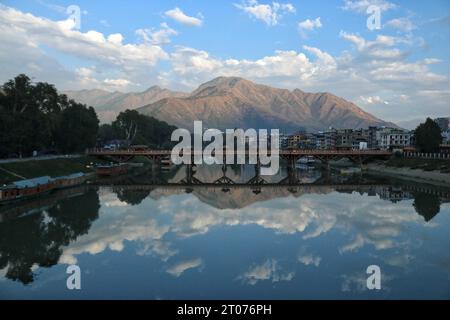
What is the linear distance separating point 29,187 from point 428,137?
9342 cm

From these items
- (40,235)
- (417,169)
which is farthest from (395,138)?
(40,235)

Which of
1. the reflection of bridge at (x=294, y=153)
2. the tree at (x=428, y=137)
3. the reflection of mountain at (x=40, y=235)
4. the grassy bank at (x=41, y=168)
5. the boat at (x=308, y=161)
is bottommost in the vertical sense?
the reflection of mountain at (x=40, y=235)

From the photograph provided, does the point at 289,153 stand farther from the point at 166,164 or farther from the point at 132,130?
the point at 132,130

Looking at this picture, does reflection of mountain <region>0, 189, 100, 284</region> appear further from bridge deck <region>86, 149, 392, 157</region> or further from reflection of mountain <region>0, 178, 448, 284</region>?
bridge deck <region>86, 149, 392, 157</region>

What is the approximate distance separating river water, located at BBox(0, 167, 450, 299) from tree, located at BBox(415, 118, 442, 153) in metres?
52.0

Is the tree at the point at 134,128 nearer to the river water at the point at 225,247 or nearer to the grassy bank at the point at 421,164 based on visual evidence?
the grassy bank at the point at 421,164

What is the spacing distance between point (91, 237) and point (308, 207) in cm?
2753

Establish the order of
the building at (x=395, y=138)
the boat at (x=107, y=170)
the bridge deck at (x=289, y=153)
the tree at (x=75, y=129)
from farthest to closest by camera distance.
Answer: the building at (x=395, y=138)
the bridge deck at (x=289, y=153)
the tree at (x=75, y=129)
the boat at (x=107, y=170)

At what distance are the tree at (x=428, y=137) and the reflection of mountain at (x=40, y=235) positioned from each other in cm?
8624

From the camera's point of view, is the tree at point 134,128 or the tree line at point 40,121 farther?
the tree at point 134,128

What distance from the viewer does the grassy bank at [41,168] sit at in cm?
6127

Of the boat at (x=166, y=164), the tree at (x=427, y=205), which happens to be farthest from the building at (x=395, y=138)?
the tree at (x=427, y=205)
